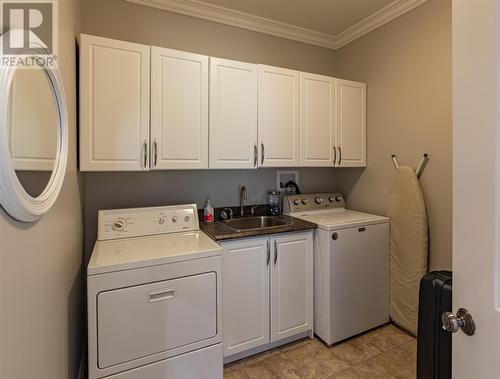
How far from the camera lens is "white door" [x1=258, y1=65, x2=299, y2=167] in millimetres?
2246

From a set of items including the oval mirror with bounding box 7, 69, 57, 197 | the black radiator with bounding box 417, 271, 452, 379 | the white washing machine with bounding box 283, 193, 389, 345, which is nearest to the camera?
the oval mirror with bounding box 7, 69, 57, 197

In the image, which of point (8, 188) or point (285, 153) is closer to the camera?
point (8, 188)

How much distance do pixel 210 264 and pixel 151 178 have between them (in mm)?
976

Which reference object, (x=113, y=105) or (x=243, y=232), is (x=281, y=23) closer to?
(x=113, y=105)

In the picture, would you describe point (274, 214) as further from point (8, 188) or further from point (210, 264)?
point (8, 188)

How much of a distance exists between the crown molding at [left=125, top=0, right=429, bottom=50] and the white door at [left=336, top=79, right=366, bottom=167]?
54cm

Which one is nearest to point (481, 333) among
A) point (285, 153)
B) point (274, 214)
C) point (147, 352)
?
point (147, 352)

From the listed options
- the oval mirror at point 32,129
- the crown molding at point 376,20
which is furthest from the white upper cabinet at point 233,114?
the crown molding at point 376,20

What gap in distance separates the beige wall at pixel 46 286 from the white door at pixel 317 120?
5.49ft

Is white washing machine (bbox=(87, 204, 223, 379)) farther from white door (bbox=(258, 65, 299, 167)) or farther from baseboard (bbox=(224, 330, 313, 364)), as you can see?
white door (bbox=(258, 65, 299, 167))

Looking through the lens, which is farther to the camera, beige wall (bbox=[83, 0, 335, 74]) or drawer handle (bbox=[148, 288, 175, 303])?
beige wall (bbox=[83, 0, 335, 74])

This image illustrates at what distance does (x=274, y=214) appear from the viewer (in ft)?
8.66

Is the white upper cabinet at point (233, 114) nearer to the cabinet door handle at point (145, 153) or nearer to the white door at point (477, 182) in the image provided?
the cabinet door handle at point (145, 153)

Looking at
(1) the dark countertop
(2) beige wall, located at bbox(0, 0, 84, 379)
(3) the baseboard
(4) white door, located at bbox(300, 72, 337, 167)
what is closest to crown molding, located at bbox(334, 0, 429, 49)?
(4) white door, located at bbox(300, 72, 337, 167)
